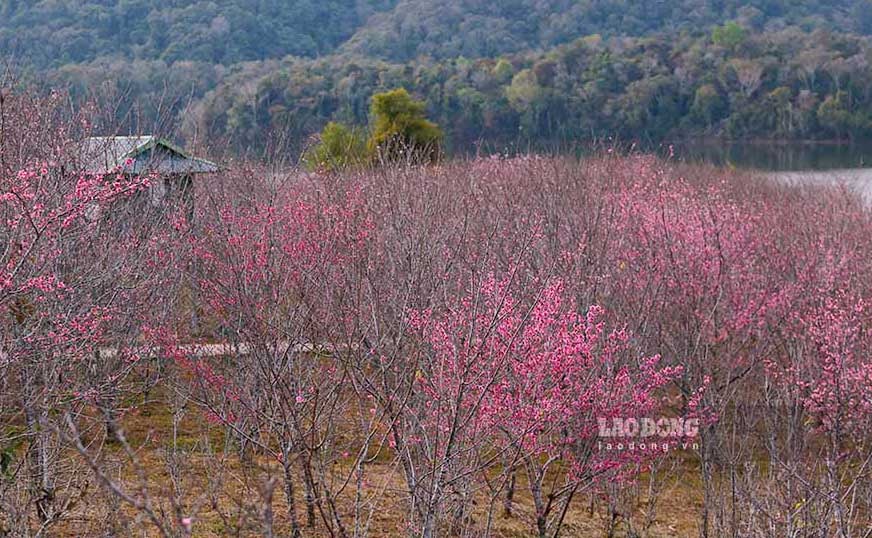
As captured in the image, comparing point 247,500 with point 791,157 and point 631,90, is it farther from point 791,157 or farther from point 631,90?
point 631,90

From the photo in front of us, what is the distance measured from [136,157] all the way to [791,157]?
35.5 metres

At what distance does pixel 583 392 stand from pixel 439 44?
64.9m

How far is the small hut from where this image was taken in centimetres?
862

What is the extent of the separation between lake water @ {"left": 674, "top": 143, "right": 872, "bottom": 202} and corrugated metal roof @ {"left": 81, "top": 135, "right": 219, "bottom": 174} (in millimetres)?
21994

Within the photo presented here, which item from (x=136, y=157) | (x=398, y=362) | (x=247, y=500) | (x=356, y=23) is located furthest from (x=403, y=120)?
(x=356, y=23)

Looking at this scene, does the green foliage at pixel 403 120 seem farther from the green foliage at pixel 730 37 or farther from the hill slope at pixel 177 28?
the green foliage at pixel 730 37

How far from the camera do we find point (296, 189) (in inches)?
476

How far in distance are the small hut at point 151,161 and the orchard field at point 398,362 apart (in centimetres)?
29

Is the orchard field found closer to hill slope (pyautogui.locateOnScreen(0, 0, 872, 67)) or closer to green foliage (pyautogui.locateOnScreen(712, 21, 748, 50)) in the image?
hill slope (pyautogui.locateOnScreen(0, 0, 872, 67))

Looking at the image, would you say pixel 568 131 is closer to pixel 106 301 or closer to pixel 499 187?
pixel 499 187

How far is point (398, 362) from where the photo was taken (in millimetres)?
6656

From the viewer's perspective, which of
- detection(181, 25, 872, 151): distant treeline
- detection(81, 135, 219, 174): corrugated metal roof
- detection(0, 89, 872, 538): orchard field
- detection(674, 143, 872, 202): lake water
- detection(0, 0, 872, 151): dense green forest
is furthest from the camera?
detection(181, 25, 872, 151): distant treeline

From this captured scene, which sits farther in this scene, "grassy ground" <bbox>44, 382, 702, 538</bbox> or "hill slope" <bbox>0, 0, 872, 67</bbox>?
"hill slope" <bbox>0, 0, 872, 67</bbox>

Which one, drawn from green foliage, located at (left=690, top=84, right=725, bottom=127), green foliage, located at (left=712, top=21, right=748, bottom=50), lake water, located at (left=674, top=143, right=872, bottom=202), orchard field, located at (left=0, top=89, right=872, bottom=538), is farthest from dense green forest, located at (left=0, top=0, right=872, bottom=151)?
orchard field, located at (left=0, top=89, right=872, bottom=538)
